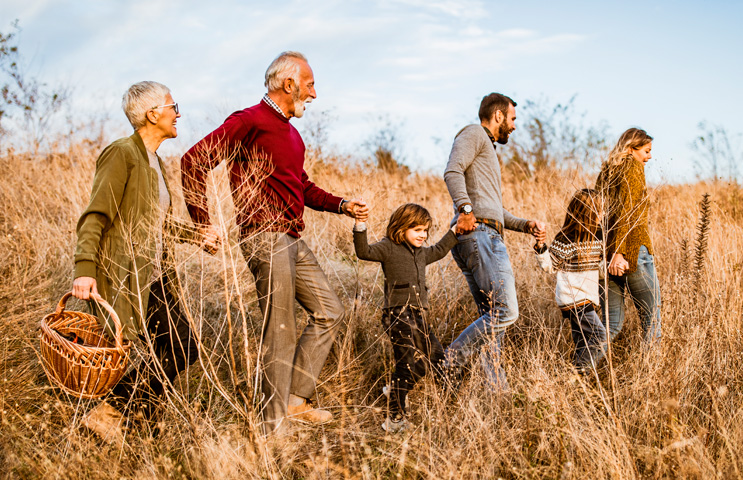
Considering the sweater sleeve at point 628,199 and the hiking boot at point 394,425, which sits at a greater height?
the sweater sleeve at point 628,199

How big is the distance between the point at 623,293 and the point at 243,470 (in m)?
2.73

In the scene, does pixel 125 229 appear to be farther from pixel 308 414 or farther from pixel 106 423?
pixel 308 414

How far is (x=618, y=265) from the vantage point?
3.53m

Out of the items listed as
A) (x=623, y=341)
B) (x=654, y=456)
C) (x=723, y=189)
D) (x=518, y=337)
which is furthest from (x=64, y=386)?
(x=723, y=189)

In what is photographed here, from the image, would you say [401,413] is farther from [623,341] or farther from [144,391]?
[623,341]

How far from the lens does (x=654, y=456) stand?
7.86 feet

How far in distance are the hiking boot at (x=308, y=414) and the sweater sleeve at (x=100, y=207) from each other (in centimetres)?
136

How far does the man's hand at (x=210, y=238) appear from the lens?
8.79 ft

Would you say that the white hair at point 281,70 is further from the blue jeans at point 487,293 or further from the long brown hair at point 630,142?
the long brown hair at point 630,142

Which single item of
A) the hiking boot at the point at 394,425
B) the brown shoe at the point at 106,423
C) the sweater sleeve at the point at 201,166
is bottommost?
the hiking boot at the point at 394,425

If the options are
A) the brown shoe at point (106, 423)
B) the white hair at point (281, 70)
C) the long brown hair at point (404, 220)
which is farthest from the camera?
the long brown hair at point (404, 220)

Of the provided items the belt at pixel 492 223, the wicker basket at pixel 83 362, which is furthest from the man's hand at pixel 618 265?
the wicker basket at pixel 83 362

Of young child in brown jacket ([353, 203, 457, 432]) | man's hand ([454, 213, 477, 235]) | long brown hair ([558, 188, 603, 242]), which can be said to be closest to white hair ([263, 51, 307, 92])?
young child in brown jacket ([353, 203, 457, 432])

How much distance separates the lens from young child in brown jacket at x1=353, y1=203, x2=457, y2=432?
131 inches
